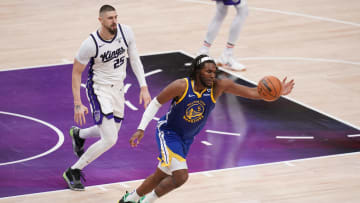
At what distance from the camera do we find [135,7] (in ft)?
54.0

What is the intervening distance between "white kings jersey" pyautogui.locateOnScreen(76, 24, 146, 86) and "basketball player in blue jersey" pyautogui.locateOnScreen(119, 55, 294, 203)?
1.08m

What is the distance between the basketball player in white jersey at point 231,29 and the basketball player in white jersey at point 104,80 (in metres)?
4.38

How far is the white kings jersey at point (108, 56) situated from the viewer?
823cm

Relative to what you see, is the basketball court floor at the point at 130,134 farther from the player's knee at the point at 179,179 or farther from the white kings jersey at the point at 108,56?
→ the player's knee at the point at 179,179

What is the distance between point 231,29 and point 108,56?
A: 4.68 metres

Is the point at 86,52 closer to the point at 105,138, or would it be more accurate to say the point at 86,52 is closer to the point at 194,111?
the point at 105,138

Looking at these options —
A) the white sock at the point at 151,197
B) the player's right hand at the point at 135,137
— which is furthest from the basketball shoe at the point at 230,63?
the player's right hand at the point at 135,137

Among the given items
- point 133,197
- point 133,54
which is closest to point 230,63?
point 133,54

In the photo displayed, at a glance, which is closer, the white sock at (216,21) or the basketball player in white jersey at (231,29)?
the basketball player in white jersey at (231,29)

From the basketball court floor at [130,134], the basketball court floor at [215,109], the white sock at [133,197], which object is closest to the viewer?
the white sock at [133,197]

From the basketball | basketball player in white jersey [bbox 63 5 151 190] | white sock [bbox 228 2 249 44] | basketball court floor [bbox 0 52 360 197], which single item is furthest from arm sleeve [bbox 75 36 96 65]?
white sock [bbox 228 2 249 44]

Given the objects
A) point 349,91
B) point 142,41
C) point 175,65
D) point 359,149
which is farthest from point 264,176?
point 142,41

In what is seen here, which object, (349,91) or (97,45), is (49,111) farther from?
(349,91)

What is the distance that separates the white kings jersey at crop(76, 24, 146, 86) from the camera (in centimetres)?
823
